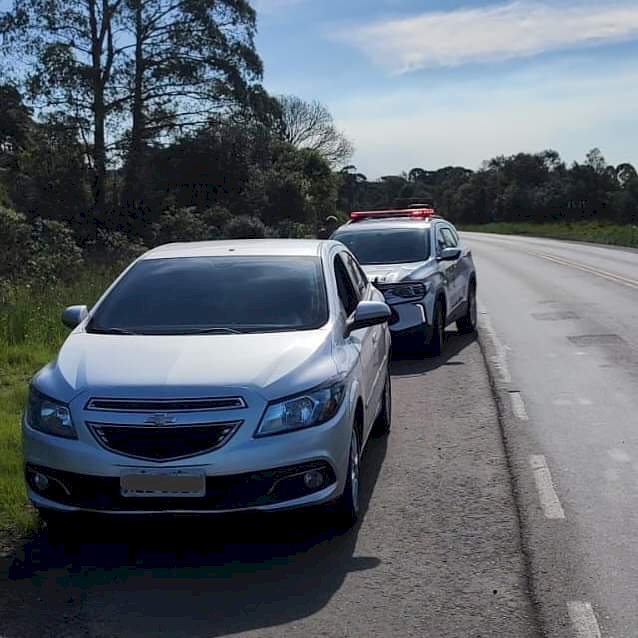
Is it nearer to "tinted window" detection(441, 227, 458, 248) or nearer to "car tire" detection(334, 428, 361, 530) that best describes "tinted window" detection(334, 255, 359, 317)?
"car tire" detection(334, 428, 361, 530)

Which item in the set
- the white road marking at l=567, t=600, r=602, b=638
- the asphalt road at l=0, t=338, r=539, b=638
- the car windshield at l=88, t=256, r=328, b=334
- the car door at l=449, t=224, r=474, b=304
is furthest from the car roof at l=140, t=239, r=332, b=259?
the car door at l=449, t=224, r=474, b=304

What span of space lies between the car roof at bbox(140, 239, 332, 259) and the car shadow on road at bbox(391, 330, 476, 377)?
3.94 m

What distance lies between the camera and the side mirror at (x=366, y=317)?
6.55 m

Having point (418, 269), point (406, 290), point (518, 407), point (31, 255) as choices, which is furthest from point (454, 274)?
point (31, 255)

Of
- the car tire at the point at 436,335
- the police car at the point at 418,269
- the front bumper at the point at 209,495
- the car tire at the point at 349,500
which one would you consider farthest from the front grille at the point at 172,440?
the car tire at the point at 436,335

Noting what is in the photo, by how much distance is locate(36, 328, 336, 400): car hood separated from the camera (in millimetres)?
5270

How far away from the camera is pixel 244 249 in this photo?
7.34m

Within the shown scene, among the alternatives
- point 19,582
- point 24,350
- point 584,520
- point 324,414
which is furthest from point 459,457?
point 24,350

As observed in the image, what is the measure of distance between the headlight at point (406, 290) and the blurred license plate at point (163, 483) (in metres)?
7.15

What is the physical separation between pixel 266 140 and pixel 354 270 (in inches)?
1193

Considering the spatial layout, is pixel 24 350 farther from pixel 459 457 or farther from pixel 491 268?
pixel 491 268

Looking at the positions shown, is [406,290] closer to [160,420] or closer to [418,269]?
[418,269]

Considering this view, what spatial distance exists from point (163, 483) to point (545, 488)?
2.70 metres

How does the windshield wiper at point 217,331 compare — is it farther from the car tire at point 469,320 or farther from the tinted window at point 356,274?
the car tire at point 469,320
